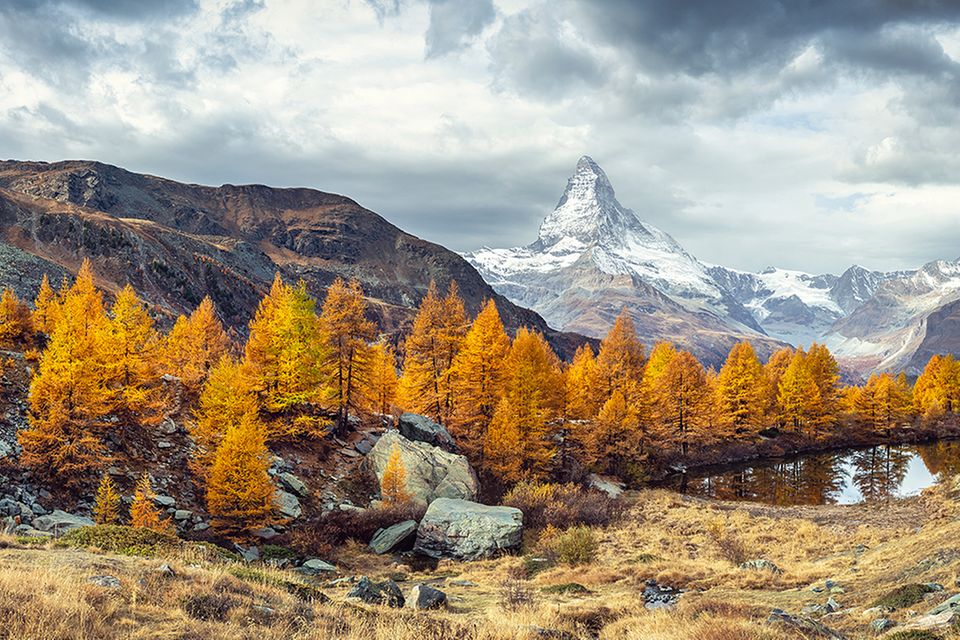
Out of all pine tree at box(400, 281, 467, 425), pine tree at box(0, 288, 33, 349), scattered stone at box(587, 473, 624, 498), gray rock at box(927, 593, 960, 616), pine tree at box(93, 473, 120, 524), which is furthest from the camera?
scattered stone at box(587, 473, 624, 498)

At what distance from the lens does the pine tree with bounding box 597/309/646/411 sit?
175 ft

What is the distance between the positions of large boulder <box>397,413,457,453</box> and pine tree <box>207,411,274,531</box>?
14.7 m

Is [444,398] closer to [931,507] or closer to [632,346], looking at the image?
[632,346]

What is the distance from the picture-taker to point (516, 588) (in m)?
21.6

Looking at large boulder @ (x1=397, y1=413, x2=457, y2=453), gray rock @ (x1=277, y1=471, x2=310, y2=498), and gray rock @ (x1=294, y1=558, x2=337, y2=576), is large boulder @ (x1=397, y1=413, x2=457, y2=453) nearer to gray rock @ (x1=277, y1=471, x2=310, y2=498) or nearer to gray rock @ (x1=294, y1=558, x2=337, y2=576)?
gray rock @ (x1=277, y1=471, x2=310, y2=498)

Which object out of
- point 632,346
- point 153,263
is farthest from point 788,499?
point 153,263

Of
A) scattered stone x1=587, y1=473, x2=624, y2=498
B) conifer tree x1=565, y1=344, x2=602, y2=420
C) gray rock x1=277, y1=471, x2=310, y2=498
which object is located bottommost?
scattered stone x1=587, y1=473, x2=624, y2=498

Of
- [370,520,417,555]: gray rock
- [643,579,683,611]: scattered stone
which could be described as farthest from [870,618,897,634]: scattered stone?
[370,520,417,555]: gray rock

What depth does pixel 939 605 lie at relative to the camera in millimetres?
12703

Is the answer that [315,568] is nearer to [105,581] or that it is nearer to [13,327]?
[105,581]

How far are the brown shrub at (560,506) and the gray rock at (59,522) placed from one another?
2239 cm

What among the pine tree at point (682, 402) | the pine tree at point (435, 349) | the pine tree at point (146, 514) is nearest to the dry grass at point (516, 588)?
the pine tree at point (146, 514)

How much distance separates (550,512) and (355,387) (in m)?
15.5

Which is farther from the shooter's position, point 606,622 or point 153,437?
point 153,437
